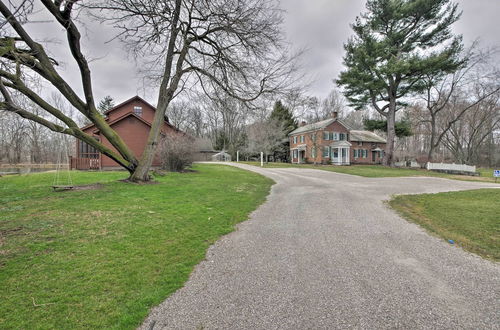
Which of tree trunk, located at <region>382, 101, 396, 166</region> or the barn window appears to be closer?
the barn window

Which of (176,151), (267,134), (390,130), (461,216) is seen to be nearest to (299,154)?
(267,134)

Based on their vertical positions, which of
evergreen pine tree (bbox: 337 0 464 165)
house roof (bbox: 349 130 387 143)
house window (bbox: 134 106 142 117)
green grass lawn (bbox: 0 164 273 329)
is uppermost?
evergreen pine tree (bbox: 337 0 464 165)

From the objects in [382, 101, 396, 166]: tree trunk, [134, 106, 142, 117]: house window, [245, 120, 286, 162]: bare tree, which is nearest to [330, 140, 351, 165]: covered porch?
[382, 101, 396, 166]: tree trunk

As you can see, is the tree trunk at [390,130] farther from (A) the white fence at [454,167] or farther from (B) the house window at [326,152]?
(B) the house window at [326,152]

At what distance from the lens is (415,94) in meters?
24.2

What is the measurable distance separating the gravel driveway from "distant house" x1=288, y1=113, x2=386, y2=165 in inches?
1003

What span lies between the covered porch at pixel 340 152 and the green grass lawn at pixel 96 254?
27569 mm

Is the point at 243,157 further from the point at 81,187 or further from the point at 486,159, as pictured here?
the point at 486,159

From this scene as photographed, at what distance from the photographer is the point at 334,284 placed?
271cm

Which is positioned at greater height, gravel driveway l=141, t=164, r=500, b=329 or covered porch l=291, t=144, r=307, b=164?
covered porch l=291, t=144, r=307, b=164

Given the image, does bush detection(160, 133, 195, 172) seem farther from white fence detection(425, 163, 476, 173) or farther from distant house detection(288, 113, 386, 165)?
white fence detection(425, 163, 476, 173)

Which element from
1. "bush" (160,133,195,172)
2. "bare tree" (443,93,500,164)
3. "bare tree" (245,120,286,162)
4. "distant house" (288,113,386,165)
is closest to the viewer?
"bush" (160,133,195,172)

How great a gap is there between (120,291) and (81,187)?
834 centimetres

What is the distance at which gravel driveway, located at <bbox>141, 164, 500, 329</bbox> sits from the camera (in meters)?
2.12
